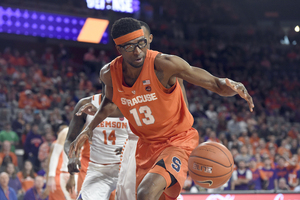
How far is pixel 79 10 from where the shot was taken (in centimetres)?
1484

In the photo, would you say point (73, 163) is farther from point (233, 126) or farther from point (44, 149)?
point (233, 126)

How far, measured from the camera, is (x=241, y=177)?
8.03 meters

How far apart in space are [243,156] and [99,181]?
5.85 m

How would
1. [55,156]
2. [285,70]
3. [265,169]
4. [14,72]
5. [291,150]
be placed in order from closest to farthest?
[55,156], [265,169], [291,150], [14,72], [285,70]

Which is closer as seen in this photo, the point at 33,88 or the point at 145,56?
the point at 145,56

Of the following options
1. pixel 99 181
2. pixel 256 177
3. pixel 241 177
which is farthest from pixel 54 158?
pixel 256 177

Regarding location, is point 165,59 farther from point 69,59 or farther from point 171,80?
point 69,59

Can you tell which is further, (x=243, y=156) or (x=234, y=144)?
(x=234, y=144)

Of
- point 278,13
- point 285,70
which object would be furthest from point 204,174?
point 278,13

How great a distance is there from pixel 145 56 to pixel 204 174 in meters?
1.11

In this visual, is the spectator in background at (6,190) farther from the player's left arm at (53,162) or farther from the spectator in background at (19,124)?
the spectator in background at (19,124)

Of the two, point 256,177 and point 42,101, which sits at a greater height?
point 42,101

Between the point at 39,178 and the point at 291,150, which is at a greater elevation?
the point at 39,178

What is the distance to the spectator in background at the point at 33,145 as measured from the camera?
7980 millimetres
